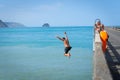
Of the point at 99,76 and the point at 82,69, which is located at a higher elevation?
the point at 99,76

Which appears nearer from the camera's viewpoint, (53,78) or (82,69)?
(53,78)

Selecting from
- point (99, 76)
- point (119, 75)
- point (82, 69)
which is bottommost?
point (82, 69)

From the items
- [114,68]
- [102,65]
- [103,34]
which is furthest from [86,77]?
[102,65]

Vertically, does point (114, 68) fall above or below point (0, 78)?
above

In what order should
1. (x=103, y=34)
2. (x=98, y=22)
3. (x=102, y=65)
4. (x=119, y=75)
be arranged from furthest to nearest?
(x=98, y=22), (x=103, y=34), (x=119, y=75), (x=102, y=65)

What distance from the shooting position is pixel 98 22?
24.7m

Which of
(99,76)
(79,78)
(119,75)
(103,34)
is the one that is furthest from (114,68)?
(79,78)

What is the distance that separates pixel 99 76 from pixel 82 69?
56.4 feet

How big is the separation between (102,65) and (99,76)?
117 cm

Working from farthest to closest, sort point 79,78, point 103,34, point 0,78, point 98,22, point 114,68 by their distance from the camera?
point 98,22 < point 0,78 < point 79,78 < point 103,34 < point 114,68

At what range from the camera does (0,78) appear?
22.4m

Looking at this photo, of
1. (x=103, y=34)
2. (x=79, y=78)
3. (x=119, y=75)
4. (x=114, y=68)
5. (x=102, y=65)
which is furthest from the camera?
(x=79, y=78)

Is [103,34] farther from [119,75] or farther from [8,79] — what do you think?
[8,79]

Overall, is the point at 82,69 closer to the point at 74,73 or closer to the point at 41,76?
the point at 74,73
